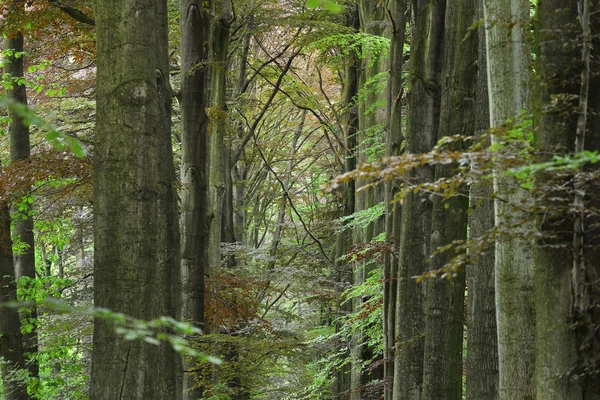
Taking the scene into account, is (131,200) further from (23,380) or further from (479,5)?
(23,380)

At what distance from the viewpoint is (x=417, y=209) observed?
30.5 ft

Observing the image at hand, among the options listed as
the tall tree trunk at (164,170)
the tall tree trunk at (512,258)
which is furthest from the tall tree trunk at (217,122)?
the tall tree trunk at (512,258)

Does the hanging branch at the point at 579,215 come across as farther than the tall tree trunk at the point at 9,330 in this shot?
No

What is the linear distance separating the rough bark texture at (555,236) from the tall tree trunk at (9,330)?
891 centimetres

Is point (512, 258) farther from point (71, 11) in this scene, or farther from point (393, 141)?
point (393, 141)

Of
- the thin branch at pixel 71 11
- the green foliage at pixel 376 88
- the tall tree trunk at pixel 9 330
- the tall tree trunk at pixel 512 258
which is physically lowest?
the tall tree trunk at pixel 9 330

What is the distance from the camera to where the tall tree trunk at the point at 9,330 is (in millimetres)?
11250

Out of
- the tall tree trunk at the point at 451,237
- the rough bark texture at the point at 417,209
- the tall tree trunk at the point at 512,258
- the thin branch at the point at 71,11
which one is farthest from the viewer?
the rough bark texture at the point at 417,209

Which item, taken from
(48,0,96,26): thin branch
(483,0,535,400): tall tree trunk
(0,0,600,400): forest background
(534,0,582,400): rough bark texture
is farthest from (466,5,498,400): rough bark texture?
(48,0,96,26): thin branch

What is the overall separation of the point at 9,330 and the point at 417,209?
644 cm

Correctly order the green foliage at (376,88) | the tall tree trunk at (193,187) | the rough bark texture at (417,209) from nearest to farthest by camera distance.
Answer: the rough bark texture at (417,209) < the tall tree trunk at (193,187) < the green foliage at (376,88)

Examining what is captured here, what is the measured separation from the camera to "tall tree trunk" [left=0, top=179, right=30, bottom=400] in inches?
443

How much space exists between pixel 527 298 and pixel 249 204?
2263 cm

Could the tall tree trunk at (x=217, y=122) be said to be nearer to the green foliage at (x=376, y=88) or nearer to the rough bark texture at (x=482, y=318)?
the green foliage at (x=376, y=88)
